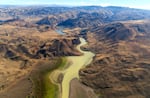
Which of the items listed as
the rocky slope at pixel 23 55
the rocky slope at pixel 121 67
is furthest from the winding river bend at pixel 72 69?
the rocky slope at pixel 23 55

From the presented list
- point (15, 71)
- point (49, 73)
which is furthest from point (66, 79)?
point (15, 71)

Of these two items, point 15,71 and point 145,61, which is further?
point 145,61

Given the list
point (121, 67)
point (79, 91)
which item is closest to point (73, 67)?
point (121, 67)

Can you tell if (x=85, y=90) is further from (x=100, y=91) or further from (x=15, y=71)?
(x=15, y=71)

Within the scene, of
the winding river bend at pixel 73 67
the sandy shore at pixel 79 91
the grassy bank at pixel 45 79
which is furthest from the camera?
the winding river bend at pixel 73 67

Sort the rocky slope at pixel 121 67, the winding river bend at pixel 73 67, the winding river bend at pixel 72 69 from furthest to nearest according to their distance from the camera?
the winding river bend at pixel 73 67, the winding river bend at pixel 72 69, the rocky slope at pixel 121 67

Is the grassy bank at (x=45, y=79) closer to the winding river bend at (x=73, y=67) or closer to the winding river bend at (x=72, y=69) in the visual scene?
the winding river bend at (x=72, y=69)
